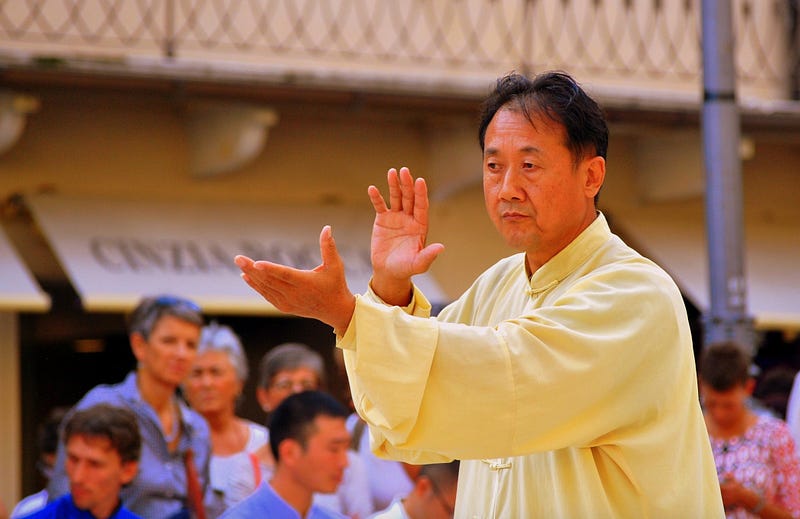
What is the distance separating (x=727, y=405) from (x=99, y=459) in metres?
2.58

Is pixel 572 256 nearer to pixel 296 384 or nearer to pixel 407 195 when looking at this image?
pixel 407 195

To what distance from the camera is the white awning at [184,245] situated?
9.55 metres

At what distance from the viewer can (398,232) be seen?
2908 millimetres

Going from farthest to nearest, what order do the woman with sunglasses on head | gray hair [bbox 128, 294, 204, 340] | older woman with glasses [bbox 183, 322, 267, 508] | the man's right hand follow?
older woman with glasses [bbox 183, 322, 267, 508] < gray hair [bbox 128, 294, 204, 340] < the woman with sunglasses on head < the man's right hand

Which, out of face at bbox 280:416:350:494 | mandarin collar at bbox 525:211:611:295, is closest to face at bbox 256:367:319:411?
face at bbox 280:416:350:494

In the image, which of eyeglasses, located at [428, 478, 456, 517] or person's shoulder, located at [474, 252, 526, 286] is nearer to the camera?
person's shoulder, located at [474, 252, 526, 286]

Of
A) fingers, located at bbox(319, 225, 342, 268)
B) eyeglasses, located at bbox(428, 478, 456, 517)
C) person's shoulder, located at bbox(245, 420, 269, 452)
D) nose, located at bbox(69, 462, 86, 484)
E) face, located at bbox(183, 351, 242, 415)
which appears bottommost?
eyeglasses, located at bbox(428, 478, 456, 517)

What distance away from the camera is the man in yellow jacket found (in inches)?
105

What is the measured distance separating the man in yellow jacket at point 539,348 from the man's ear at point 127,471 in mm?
2516

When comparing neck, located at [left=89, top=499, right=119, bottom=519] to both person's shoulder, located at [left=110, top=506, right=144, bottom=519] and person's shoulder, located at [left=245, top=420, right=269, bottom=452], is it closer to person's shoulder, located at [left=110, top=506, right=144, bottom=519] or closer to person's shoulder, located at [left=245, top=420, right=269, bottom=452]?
person's shoulder, located at [left=110, top=506, right=144, bottom=519]

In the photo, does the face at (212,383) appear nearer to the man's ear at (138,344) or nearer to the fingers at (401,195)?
the man's ear at (138,344)

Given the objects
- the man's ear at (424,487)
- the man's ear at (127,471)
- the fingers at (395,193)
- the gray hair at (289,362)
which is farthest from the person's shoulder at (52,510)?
the fingers at (395,193)

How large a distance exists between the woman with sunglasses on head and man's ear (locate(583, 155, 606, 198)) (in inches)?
127

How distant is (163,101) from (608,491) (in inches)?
307
